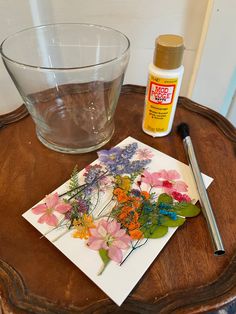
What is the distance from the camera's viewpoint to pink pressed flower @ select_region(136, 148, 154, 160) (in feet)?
1.34

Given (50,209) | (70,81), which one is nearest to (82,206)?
(50,209)

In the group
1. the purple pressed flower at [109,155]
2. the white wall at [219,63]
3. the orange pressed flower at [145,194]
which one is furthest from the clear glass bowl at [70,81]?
the white wall at [219,63]

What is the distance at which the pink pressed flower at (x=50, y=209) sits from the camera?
318 mm

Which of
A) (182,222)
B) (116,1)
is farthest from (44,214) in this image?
(116,1)

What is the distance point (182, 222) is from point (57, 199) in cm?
16

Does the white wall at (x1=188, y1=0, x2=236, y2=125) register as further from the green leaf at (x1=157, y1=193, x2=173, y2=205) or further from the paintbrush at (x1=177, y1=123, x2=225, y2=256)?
the green leaf at (x1=157, y1=193, x2=173, y2=205)

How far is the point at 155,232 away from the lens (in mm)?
305

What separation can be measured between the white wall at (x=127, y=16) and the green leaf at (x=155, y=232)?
48 centimetres

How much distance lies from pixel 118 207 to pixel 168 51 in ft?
0.71

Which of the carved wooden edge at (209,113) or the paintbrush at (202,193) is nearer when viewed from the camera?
the paintbrush at (202,193)

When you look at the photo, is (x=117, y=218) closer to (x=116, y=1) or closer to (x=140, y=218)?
(x=140, y=218)

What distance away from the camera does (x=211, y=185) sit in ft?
1.22

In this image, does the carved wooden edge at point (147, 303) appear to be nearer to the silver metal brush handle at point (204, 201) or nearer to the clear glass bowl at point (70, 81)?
the silver metal brush handle at point (204, 201)


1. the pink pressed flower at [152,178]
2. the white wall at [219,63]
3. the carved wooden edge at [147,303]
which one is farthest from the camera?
the white wall at [219,63]
